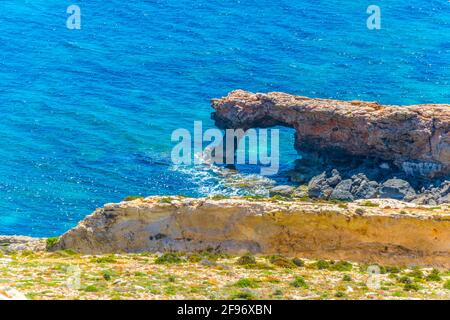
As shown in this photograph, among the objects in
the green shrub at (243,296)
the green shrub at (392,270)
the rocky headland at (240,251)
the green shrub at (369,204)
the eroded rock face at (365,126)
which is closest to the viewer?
the green shrub at (243,296)

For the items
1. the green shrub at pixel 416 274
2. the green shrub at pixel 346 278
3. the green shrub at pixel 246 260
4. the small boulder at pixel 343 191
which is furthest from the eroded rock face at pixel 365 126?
the green shrub at pixel 346 278

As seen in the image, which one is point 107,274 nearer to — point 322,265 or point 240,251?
point 240,251

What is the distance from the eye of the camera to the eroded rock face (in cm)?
9894

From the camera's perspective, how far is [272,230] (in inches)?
2660

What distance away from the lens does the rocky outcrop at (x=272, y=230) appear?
6662 cm

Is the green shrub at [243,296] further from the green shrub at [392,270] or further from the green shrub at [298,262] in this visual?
the green shrub at [392,270]

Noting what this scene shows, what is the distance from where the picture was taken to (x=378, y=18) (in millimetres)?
157000

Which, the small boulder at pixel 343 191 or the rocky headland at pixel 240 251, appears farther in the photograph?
the small boulder at pixel 343 191

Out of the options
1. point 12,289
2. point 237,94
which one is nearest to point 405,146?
point 237,94

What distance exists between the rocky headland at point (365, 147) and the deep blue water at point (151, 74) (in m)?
6.71

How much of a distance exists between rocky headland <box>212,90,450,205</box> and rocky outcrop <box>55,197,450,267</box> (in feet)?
95.6

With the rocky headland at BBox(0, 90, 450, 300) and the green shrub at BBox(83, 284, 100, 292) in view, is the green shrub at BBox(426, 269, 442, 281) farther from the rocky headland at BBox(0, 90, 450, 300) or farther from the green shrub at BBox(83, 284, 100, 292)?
the green shrub at BBox(83, 284, 100, 292)

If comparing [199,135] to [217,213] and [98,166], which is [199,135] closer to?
[98,166]

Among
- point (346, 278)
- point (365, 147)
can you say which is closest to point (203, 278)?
point (346, 278)
